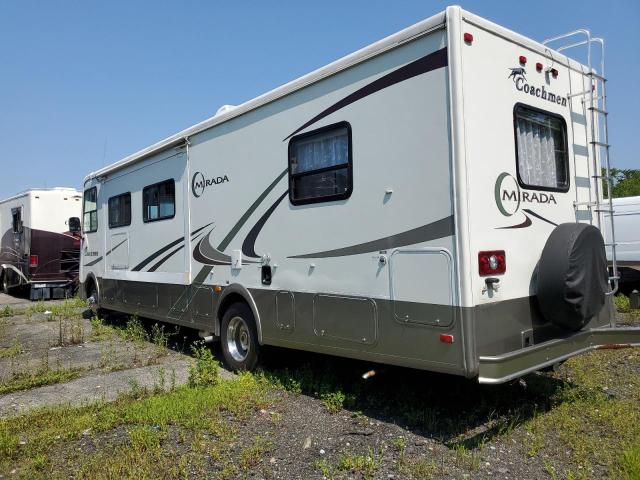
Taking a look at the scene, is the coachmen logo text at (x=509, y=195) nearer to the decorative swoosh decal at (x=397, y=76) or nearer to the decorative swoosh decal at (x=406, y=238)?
the decorative swoosh decal at (x=406, y=238)

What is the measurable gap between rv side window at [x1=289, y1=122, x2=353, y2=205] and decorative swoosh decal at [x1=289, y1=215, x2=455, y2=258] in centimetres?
49

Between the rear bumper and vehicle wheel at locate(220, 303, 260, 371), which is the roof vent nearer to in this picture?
vehicle wheel at locate(220, 303, 260, 371)

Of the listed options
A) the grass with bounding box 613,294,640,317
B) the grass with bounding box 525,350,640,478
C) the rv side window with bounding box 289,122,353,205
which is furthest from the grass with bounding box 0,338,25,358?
the grass with bounding box 613,294,640,317

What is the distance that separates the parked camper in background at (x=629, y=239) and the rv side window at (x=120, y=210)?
9.29m

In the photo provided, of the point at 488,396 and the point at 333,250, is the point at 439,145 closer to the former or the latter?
the point at 333,250

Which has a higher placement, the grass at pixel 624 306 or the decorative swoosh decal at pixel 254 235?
the decorative swoosh decal at pixel 254 235

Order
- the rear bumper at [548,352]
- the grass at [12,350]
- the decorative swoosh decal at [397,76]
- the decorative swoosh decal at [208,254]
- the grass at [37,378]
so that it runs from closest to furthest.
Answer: the rear bumper at [548,352]
the decorative swoosh decal at [397,76]
the grass at [37,378]
the decorative swoosh decal at [208,254]
the grass at [12,350]

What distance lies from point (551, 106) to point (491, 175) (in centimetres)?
122

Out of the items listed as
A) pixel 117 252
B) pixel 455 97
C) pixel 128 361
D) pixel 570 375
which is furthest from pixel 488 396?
pixel 117 252

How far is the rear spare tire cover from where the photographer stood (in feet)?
13.9

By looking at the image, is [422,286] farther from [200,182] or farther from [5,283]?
[5,283]

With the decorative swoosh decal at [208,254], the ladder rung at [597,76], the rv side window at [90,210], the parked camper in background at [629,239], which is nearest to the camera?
the ladder rung at [597,76]

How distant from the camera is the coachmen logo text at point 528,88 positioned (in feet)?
14.7

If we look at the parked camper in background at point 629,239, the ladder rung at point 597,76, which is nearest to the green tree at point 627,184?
the parked camper in background at point 629,239
